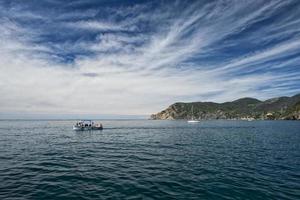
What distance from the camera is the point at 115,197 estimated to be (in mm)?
20281

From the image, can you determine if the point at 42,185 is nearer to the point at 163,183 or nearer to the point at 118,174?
the point at 118,174

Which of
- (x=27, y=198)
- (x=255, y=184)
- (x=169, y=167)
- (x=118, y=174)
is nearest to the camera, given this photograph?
(x=27, y=198)

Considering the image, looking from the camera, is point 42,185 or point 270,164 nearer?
point 42,185

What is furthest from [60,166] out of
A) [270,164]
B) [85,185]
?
[270,164]

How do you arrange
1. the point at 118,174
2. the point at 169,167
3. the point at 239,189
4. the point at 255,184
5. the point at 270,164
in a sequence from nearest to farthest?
the point at 239,189 < the point at 255,184 < the point at 118,174 < the point at 169,167 < the point at 270,164

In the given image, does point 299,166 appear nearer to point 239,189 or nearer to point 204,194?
point 239,189

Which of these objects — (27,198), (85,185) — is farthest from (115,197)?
(27,198)

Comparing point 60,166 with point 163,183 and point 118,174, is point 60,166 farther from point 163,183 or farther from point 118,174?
point 163,183

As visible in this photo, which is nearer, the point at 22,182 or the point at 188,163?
the point at 22,182

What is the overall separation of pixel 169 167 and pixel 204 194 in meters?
11.5

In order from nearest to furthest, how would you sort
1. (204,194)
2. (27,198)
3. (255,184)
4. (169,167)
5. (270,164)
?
(27,198) → (204,194) → (255,184) → (169,167) → (270,164)

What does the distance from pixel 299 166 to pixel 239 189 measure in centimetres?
1670

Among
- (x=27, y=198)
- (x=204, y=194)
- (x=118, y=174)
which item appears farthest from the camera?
(x=118, y=174)

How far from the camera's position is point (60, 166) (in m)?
33.2
